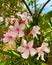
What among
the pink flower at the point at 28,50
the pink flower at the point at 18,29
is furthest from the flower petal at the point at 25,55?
the pink flower at the point at 18,29

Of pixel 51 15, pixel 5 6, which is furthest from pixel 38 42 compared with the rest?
pixel 5 6

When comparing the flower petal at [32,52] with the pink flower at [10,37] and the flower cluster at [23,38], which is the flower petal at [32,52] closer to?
the flower cluster at [23,38]

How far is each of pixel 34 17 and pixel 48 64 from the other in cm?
35

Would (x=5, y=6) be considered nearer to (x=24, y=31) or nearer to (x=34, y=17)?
(x=34, y=17)

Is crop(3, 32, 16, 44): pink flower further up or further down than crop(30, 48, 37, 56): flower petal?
further up

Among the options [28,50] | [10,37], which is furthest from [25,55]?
[10,37]

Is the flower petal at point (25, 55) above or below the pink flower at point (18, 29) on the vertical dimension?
below

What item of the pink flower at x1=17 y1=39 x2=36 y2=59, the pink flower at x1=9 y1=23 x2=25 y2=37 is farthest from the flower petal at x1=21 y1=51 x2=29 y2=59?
the pink flower at x1=9 y1=23 x2=25 y2=37

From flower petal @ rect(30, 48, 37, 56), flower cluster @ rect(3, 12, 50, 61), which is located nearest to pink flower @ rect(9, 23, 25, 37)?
flower cluster @ rect(3, 12, 50, 61)

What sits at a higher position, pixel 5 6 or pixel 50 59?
pixel 5 6

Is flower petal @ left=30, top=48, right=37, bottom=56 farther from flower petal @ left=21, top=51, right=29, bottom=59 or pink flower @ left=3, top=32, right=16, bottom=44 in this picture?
pink flower @ left=3, top=32, right=16, bottom=44

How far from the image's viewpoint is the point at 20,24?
1.79m

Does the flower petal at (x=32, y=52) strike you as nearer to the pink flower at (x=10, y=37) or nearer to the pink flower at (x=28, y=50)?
the pink flower at (x=28, y=50)

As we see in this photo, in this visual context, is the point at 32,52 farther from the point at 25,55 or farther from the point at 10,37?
the point at 10,37
